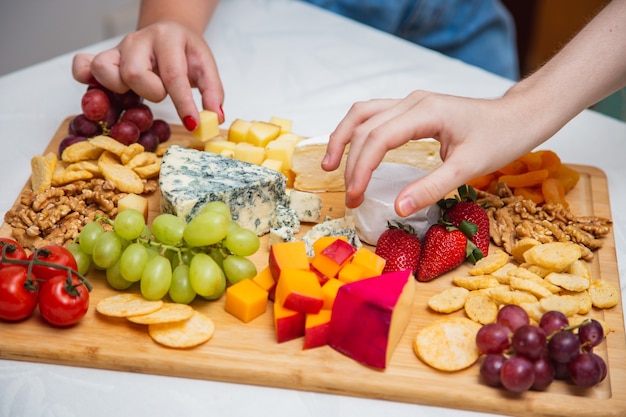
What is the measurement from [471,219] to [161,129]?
91 cm

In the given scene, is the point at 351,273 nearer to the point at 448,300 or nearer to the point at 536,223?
the point at 448,300

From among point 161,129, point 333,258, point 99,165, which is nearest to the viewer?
point 333,258

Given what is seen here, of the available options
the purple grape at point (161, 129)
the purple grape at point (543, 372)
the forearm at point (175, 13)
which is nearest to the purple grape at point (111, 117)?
the purple grape at point (161, 129)

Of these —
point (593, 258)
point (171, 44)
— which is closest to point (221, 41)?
point (171, 44)

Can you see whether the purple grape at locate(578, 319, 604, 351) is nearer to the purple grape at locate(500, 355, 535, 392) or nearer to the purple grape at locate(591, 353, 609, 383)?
the purple grape at locate(591, 353, 609, 383)

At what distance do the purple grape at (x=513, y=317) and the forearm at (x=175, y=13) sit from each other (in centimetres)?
125

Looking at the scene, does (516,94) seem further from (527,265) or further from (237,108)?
(237,108)

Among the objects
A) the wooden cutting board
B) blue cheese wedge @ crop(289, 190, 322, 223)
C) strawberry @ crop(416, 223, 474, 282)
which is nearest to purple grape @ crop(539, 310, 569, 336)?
the wooden cutting board

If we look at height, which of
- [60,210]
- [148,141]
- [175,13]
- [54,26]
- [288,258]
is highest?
[54,26]

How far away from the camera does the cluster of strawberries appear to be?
1.58 m

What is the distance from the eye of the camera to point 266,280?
4.90 feet

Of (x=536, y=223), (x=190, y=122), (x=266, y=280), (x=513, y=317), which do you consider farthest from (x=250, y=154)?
(x=513, y=317)

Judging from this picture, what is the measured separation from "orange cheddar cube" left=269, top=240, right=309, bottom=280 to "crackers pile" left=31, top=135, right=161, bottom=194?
0.51 meters

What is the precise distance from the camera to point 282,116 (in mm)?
2287
